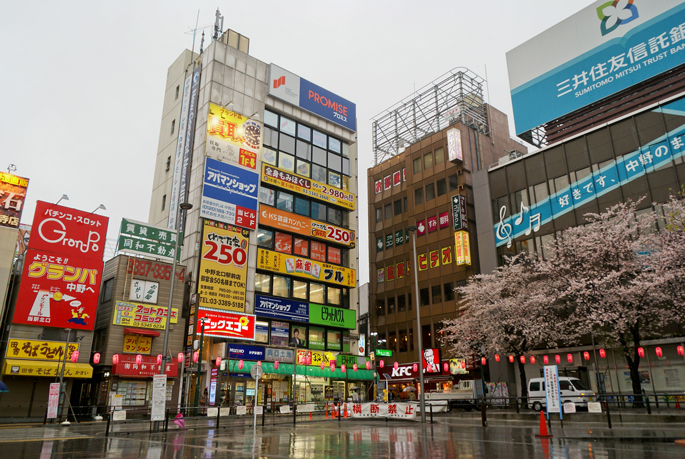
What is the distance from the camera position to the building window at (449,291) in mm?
51987

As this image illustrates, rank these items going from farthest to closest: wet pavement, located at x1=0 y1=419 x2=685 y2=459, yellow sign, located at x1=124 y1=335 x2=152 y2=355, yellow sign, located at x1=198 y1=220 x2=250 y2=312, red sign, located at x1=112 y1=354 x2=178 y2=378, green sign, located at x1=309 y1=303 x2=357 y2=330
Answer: green sign, located at x1=309 y1=303 x2=357 y2=330, yellow sign, located at x1=198 y1=220 x2=250 y2=312, yellow sign, located at x1=124 y1=335 x2=152 y2=355, red sign, located at x1=112 y1=354 x2=178 y2=378, wet pavement, located at x1=0 y1=419 x2=685 y2=459

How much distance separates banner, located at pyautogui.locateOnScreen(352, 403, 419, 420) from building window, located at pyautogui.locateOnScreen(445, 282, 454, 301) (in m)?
25.2

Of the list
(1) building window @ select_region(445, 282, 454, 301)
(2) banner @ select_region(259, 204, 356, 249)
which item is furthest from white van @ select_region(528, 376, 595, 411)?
(2) banner @ select_region(259, 204, 356, 249)

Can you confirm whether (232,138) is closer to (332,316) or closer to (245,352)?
(245,352)

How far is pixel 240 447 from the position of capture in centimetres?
1509

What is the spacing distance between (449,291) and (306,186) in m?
19.3

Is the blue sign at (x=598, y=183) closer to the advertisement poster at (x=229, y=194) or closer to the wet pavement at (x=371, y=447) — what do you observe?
the advertisement poster at (x=229, y=194)

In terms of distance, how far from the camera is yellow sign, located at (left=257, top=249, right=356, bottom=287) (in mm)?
46938

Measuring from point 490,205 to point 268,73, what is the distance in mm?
27986

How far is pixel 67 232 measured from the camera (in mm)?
37438

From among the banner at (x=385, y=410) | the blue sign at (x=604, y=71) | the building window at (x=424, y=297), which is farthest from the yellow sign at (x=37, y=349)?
the blue sign at (x=604, y=71)

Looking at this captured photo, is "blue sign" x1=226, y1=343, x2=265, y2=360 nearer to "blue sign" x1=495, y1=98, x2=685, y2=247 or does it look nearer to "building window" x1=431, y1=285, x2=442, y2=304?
"building window" x1=431, y1=285, x2=442, y2=304

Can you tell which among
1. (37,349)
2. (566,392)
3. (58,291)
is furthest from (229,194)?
(566,392)

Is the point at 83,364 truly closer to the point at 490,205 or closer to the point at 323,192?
the point at 323,192
